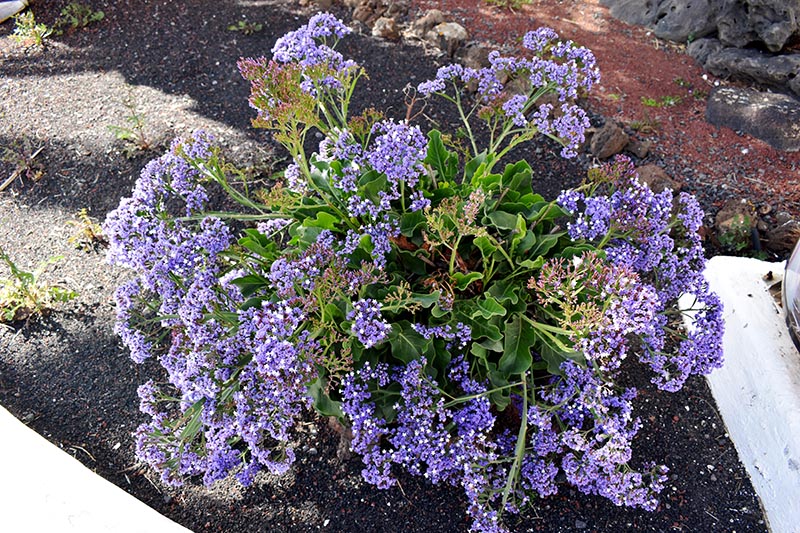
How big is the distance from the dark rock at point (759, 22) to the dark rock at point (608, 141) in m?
1.52

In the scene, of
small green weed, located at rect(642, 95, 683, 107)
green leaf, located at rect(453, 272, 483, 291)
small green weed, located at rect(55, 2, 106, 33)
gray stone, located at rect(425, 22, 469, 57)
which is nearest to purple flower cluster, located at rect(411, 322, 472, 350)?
green leaf, located at rect(453, 272, 483, 291)

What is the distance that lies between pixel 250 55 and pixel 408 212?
299 cm

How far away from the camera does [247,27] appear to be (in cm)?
510

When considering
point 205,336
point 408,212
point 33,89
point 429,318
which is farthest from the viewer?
point 33,89

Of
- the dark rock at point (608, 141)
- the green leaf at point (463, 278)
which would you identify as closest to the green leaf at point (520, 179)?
the green leaf at point (463, 278)

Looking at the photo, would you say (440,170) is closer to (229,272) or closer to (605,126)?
(229,272)

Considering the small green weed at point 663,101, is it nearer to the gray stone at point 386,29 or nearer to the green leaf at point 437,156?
the gray stone at point 386,29

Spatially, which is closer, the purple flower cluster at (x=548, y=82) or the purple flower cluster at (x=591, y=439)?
the purple flower cluster at (x=591, y=439)

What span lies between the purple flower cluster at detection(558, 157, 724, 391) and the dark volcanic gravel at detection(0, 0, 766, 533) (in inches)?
23.9

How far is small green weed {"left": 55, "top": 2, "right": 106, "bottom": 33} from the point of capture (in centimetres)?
539

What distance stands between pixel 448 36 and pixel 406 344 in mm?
3242

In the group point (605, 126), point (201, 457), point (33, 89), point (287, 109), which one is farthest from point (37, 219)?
point (605, 126)

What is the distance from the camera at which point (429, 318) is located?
2398 millimetres

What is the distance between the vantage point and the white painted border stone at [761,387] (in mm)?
2619
